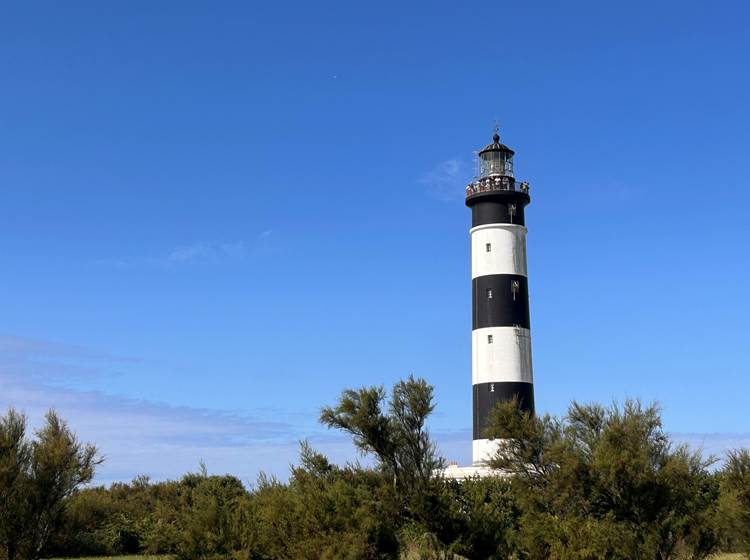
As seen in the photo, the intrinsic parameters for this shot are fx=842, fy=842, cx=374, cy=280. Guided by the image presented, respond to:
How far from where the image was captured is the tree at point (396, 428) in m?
29.5

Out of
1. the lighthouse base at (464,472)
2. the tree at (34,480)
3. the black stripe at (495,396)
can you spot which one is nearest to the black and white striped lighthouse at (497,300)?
the black stripe at (495,396)

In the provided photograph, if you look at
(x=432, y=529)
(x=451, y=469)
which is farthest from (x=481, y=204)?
(x=432, y=529)

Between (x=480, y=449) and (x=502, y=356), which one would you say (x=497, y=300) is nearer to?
(x=502, y=356)

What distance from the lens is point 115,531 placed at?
1757 inches

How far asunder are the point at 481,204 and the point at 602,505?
22714mm

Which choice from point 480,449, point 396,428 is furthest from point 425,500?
point 480,449

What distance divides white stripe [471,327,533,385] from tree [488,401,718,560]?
13.4m

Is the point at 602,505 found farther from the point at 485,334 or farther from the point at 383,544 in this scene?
the point at 485,334

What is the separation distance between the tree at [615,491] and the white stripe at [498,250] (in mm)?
15843

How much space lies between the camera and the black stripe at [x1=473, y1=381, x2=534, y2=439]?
142 ft

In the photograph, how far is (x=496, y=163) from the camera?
4884 cm

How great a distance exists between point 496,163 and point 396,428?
23377mm

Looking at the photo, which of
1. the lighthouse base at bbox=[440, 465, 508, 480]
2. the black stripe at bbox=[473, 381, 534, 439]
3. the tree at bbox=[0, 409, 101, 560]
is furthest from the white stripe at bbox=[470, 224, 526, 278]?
the tree at bbox=[0, 409, 101, 560]

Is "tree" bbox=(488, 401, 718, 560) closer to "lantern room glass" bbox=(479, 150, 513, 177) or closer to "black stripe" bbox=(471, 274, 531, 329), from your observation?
"black stripe" bbox=(471, 274, 531, 329)
